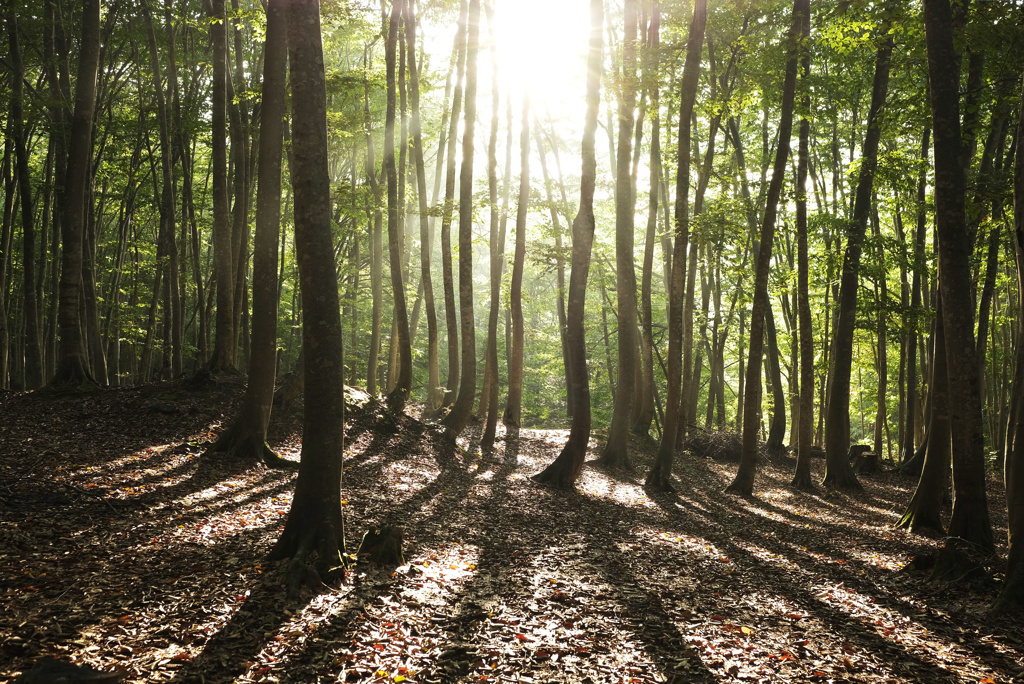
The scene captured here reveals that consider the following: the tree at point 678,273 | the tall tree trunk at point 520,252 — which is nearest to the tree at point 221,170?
the tall tree trunk at point 520,252

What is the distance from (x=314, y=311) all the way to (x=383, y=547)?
2.39 m

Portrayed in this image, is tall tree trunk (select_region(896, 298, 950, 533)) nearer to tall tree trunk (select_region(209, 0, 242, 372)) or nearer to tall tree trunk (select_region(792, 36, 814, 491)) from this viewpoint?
tall tree trunk (select_region(792, 36, 814, 491))

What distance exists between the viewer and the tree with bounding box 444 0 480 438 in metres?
13.8

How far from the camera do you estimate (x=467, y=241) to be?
13.9 metres

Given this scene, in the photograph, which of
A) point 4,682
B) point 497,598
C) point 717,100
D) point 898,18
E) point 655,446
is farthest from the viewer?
point 655,446

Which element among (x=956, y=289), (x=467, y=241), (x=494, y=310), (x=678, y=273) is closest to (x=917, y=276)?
(x=678, y=273)

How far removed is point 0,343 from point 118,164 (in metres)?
8.78

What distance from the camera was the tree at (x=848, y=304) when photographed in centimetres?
1274

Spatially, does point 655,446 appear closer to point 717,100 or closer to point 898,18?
point 717,100

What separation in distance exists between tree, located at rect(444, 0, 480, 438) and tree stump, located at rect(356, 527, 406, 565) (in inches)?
316

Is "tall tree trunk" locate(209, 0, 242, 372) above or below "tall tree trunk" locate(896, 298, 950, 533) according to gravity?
above

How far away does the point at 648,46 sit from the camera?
37.9ft

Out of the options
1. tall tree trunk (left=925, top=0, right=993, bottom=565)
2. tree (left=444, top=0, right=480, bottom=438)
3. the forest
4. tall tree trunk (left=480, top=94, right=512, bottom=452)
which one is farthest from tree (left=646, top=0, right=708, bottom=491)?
tall tree trunk (left=925, top=0, right=993, bottom=565)

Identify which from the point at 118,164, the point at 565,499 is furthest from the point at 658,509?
the point at 118,164
